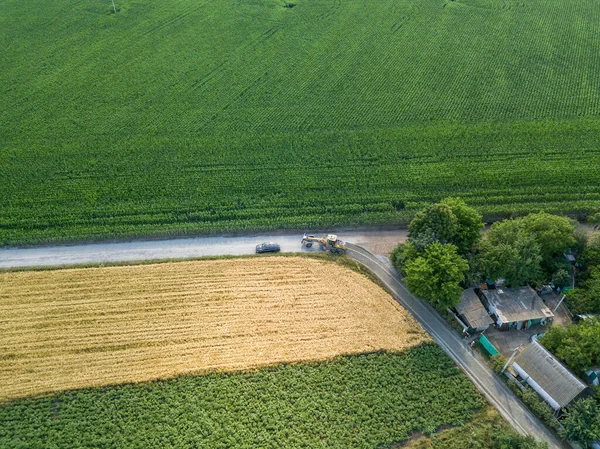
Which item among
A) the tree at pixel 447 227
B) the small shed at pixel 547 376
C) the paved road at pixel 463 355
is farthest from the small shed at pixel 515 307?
the tree at pixel 447 227

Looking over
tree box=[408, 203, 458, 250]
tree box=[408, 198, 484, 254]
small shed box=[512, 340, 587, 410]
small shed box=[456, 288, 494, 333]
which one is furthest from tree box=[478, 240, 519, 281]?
small shed box=[512, 340, 587, 410]

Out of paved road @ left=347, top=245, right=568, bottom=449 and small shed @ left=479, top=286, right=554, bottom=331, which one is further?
small shed @ left=479, top=286, right=554, bottom=331

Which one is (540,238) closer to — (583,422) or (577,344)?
(577,344)

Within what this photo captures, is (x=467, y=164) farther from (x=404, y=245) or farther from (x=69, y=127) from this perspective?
(x=69, y=127)

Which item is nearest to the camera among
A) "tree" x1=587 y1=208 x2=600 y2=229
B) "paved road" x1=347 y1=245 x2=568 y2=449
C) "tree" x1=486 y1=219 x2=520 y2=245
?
"paved road" x1=347 y1=245 x2=568 y2=449

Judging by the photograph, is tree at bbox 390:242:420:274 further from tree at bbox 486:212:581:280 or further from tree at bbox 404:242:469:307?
tree at bbox 486:212:581:280

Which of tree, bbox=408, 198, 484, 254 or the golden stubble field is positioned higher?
tree, bbox=408, 198, 484, 254
